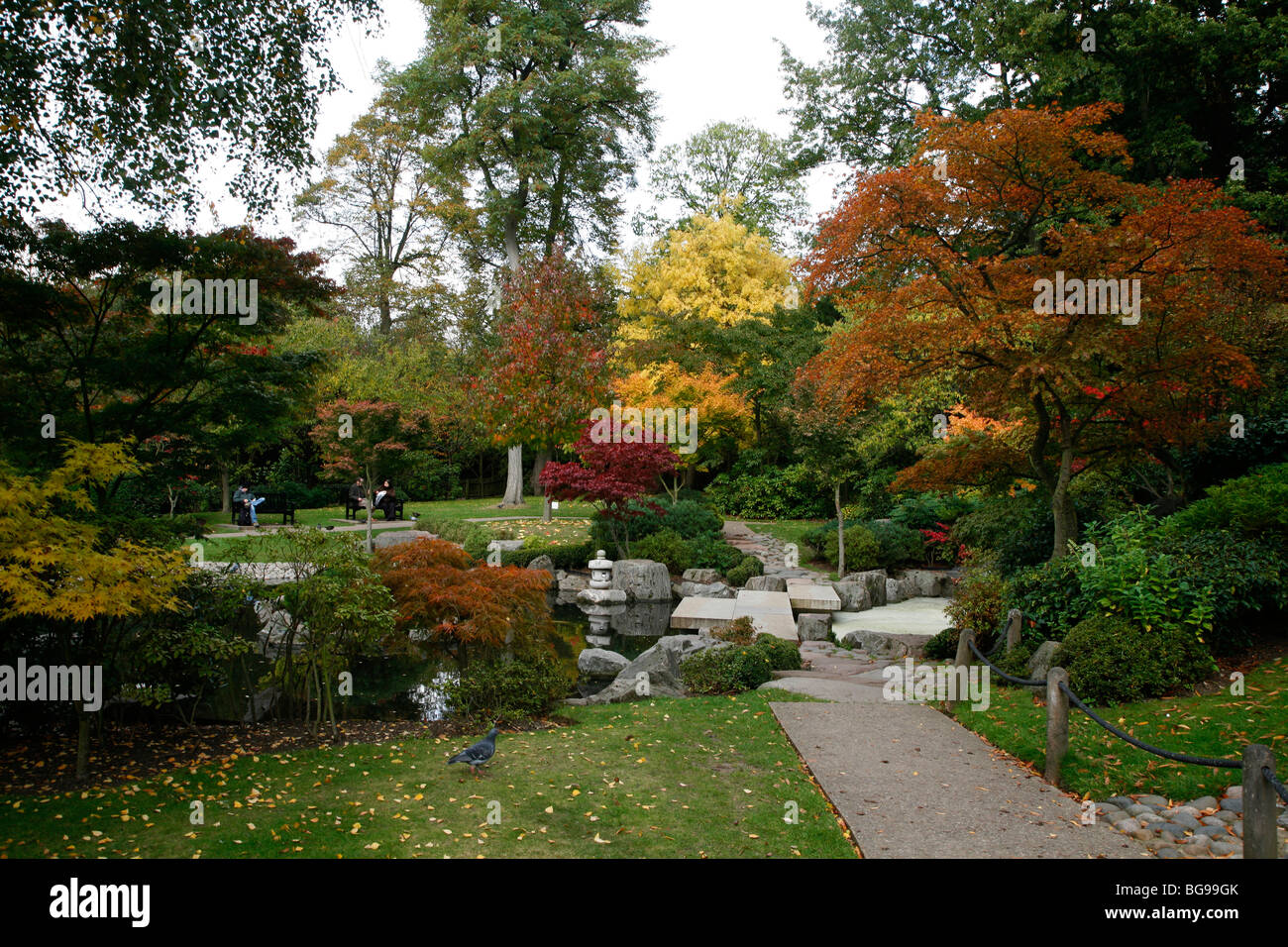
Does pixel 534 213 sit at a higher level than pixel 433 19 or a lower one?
lower

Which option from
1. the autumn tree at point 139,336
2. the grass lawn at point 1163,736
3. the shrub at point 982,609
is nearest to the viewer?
the grass lawn at point 1163,736

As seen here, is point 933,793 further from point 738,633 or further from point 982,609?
point 738,633

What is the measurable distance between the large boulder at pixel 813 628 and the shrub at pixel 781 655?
1.91 m

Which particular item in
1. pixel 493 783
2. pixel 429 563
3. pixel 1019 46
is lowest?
pixel 493 783

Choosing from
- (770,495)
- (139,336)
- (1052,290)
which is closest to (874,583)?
(1052,290)

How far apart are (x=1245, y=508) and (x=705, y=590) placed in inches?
372

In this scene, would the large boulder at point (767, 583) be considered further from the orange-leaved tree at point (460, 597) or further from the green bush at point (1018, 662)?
the orange-leaved tree at point (460, 597)

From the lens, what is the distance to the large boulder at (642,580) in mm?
16062

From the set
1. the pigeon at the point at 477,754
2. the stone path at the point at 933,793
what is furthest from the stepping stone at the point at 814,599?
the pigeon at the point at 477,754

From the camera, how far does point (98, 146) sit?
712 centimetres

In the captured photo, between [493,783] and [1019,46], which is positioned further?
[1019,46]

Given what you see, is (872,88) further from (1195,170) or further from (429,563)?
(429,563)
